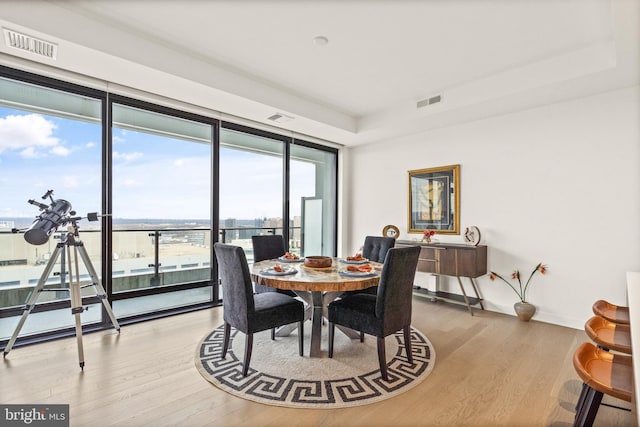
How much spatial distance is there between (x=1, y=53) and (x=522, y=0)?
4.32 m

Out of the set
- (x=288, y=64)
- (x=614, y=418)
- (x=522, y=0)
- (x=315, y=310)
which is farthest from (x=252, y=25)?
(x=614, y=418)

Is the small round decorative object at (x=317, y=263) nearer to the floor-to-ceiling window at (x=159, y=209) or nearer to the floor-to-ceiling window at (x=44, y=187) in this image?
the floor-to-ceiling window at (x=159, y=209)

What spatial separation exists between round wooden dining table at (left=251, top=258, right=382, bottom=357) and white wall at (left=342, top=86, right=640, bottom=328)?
7.29 feet

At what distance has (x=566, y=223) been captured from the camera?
367cm

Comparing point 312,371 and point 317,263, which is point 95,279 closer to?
point 317,263

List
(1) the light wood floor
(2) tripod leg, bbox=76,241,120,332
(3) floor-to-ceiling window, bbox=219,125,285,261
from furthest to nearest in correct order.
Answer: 1. (3) floor-to-ceiling window, bbox=219,125,285,261
2. (2) tripod leg, bbox=76,241,120,332
3. (1) the light wood floor

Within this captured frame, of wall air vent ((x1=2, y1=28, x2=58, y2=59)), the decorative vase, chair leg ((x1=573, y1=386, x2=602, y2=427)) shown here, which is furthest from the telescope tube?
the decorative vase

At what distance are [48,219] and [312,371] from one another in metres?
2.60

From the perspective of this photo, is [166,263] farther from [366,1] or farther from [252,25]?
[366,1]

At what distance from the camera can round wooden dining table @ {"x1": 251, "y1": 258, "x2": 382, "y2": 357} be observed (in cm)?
246

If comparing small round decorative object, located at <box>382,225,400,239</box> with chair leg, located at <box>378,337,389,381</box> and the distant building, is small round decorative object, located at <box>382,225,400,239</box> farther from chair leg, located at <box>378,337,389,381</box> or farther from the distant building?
the distant building

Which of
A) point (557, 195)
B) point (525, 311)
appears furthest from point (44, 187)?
point (557, 195)

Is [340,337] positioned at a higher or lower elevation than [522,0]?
lower

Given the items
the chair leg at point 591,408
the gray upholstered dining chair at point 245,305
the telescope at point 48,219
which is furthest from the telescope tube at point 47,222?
the chair leg at point 591,408
